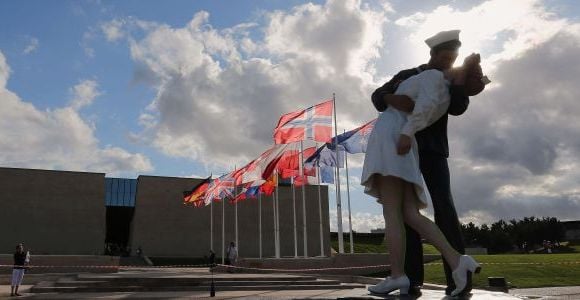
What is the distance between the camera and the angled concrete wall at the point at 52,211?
44.2 metres

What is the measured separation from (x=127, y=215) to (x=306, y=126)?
34.8 meters

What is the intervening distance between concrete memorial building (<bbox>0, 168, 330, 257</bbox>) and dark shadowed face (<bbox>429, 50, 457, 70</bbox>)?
3851 cm

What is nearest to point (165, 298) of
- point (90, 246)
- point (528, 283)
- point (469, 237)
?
point (528, 283)

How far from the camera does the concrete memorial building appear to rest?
147ft

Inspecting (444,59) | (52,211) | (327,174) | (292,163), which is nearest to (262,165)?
(292,163)

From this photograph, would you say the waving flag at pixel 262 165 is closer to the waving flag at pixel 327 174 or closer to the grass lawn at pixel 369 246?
the waving flag at pixel 327 174

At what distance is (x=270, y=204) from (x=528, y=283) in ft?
118

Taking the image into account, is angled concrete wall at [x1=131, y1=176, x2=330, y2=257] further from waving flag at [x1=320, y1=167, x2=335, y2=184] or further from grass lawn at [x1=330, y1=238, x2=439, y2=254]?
waving flag at [x1=320, y1=167, x2=335, y2=184]

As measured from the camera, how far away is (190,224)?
161ft

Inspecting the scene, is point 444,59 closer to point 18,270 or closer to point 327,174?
point 18,270

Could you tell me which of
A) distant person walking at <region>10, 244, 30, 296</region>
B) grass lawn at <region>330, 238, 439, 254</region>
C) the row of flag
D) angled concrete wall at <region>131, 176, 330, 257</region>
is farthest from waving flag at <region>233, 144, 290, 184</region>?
angled concrete wall at <region>131, 176, 330, 257</region>

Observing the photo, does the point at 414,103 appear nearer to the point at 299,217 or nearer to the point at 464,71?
the point at 464,71

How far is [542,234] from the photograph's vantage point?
72.1 m

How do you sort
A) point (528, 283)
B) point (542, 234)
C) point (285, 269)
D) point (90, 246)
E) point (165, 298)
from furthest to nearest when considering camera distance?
point (542, 234) < point (90, 246) < point (285, 269) < point (528, 283) < point (165, 298)
